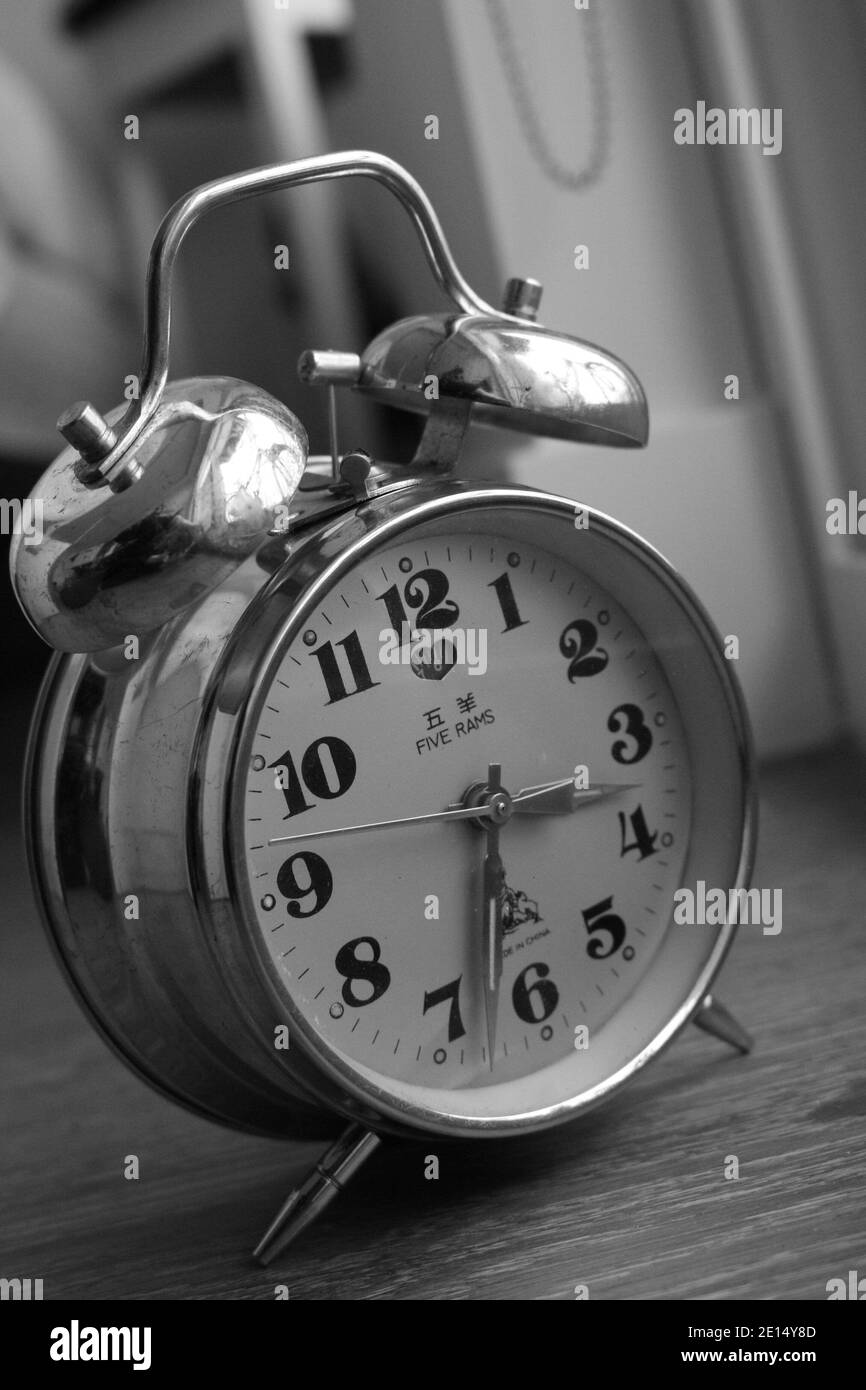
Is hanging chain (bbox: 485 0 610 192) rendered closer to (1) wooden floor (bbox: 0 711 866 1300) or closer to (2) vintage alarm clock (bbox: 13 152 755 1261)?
(2) vintage alarm clock (bbox: 13 152 755 1261)

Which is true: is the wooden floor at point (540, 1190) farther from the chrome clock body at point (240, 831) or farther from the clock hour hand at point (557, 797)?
the clock hour hand at point (557, 797)

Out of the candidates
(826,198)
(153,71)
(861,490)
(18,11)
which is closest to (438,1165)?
(861,490)

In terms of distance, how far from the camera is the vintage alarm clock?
2.32 ft

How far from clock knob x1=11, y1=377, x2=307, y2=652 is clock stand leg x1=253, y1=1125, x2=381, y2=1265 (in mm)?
293

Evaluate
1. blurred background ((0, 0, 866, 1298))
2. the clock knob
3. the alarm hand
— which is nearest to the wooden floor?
blurred background ((0, 0, 866, 1298))

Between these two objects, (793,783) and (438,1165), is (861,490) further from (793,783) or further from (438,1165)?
(438,1165)

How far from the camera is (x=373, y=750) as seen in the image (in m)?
0.77

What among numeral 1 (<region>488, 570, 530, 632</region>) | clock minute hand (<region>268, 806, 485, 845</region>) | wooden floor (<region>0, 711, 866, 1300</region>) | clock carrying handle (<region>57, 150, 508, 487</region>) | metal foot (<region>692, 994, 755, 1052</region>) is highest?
clock carrying handle (<region>57, 150, 508, 487</region>)

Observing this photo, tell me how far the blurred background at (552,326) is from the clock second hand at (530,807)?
Result: 19 centimetres

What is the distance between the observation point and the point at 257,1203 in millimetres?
828

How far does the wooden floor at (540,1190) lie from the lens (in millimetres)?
699

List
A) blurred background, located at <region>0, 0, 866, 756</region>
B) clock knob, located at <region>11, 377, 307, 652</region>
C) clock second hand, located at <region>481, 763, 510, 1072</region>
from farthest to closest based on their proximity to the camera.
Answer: blurred background, located at <region>0, 0, 866, 756</region> → clock second hand, located at <region>481, 763, 510, 1072</region> → clock knob, located at <region>11, 377, 307, 652</region>
